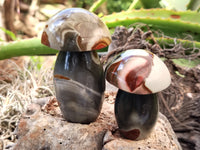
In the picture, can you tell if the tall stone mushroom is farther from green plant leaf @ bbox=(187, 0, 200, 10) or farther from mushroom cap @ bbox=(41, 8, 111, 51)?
green plant leaf @ bbox=(187, 0, 200, 10)

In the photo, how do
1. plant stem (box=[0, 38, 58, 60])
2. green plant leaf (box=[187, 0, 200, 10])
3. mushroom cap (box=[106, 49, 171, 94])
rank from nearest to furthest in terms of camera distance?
1. mushroom cap (box=[106, 49, 171, 94])
2. plant stem (box=[0, 38, 58, 60])
3. green plant leaf (box=[187, 0, 200, 10])

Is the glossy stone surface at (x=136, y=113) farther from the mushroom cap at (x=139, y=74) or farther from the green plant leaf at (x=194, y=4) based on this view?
the green plant leaf at (x=194, y=4)

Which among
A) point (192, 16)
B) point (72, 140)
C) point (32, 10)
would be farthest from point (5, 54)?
point (32, 10)

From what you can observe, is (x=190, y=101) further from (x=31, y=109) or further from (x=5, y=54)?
(x=5, y=54)

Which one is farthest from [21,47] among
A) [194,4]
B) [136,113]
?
[194,4]

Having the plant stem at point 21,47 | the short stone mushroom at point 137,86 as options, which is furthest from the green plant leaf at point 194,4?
the short stone mushroom at point 137,86

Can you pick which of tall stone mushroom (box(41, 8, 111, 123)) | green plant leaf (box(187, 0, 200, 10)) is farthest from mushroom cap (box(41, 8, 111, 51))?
green plant leaf (box(187, 0, 200, 10))
